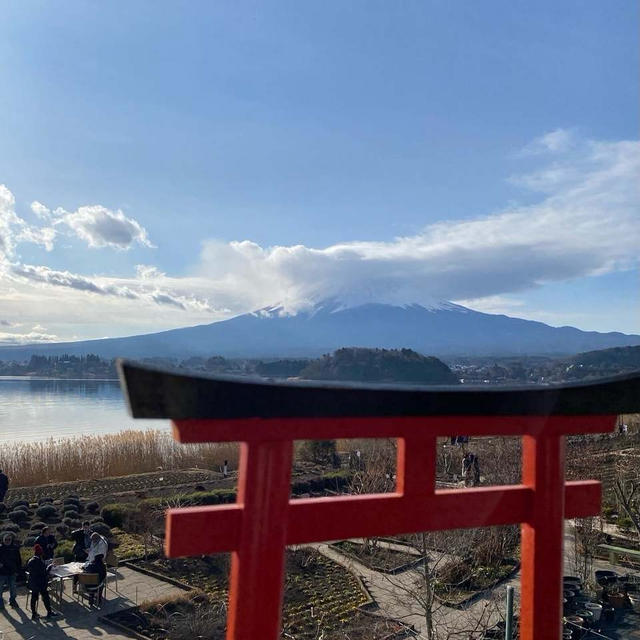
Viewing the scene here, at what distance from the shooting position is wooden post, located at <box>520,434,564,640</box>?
3.16 m

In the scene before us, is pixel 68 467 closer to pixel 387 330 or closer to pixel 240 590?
pixel 240 590

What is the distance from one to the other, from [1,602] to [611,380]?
906cm

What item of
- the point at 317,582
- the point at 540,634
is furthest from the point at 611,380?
the point at 317,582

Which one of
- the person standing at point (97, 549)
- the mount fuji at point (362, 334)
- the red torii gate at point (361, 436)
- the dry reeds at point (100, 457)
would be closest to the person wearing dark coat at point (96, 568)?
the person standing at point (97, 549)

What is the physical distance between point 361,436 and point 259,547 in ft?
2.24

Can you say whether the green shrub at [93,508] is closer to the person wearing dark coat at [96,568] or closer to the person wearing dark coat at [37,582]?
the person wearing dark coat at [96,568]

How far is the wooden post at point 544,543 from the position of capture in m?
3.16

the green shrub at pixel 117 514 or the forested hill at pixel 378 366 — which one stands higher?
the forested hill at pixel 378 366

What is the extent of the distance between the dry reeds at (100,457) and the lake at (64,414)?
3.80 ft

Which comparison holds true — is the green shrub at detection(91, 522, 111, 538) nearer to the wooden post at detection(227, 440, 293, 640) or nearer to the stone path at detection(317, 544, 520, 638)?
the stone path at detection(317, 544, 520, 638)

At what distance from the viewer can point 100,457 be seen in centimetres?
1830

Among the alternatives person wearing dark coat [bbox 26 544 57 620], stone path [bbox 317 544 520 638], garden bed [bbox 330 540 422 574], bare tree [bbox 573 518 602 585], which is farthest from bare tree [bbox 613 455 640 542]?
person wearing dark coat [bbox 26 544 57 620]

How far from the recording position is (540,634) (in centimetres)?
315

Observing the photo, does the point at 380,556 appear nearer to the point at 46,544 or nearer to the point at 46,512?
the point at 46,544
